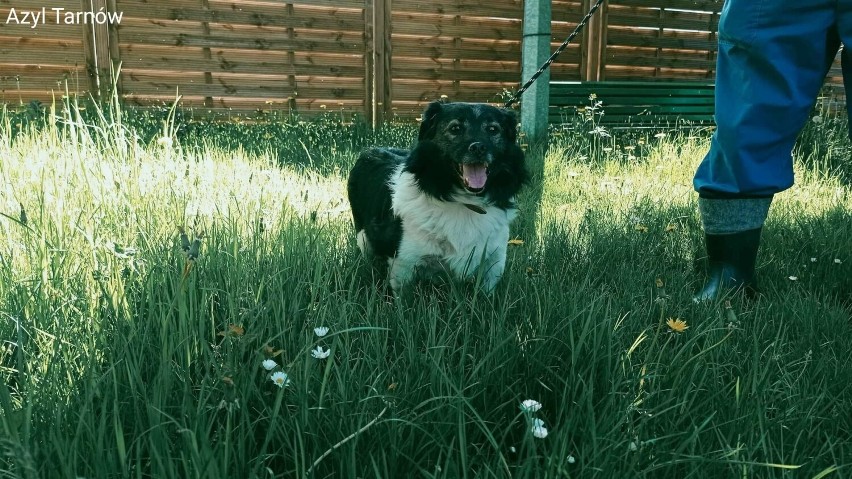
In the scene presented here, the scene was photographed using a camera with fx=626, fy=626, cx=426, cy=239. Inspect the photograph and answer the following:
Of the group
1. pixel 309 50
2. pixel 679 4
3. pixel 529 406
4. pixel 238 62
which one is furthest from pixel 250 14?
pixel 529 406

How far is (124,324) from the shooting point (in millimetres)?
1389

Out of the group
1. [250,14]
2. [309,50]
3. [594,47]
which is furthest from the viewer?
[594,47]

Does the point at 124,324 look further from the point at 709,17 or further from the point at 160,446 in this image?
the point at 709,17

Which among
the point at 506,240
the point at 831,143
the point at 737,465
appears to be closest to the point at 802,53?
the point at 506,240

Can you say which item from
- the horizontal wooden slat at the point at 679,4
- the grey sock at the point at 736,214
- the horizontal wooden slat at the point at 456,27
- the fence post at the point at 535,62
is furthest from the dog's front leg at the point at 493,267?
the horizontal wooden slat at the point at 679,4

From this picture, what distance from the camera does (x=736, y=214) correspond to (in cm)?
254

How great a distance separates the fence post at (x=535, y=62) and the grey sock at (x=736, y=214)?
327 centimetres

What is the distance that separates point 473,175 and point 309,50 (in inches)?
248

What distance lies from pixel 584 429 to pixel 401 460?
35 centimetres

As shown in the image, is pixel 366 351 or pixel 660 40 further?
pixel 660 40

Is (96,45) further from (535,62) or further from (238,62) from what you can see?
(535,62)

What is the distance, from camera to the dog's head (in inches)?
101

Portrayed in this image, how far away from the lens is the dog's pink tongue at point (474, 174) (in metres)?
2.57

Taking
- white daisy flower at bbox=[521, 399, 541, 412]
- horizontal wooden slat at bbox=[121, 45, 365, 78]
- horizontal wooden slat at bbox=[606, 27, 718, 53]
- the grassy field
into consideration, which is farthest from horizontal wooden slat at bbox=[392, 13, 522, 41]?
white daisy flower at bbox=[521, 399, 541, 412]
